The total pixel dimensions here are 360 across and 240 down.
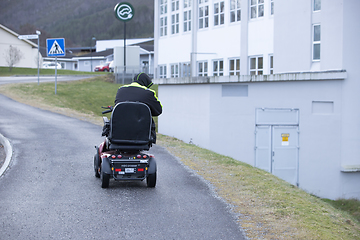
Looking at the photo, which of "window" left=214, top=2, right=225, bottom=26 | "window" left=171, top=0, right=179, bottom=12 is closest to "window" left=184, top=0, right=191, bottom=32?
"window" left=171, top=0, right=179, bottom=12

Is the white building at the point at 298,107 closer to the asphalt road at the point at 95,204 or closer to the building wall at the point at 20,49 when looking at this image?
the asphalt road at the point at 95,204

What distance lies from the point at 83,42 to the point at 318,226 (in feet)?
620

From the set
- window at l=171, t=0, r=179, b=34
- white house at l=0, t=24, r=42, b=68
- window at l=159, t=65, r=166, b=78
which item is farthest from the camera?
white house at l=0, t=24, r=42, b=68

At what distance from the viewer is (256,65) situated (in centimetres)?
2675

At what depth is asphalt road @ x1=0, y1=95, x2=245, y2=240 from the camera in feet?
18.5

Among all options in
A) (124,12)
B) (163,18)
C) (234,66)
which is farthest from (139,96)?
(124,12)

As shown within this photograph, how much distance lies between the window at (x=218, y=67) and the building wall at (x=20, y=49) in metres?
40.6

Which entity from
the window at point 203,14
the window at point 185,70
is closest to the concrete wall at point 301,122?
the window at point 185,70

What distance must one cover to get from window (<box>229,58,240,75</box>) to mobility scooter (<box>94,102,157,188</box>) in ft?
68.6

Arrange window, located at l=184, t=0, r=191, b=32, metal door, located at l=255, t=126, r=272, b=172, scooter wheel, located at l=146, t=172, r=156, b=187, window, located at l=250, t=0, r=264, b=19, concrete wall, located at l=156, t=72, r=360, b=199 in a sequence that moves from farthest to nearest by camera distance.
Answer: window, located at l=184, t=0, r=191, b=32 → window, located at l=250, t=0, r=264, b=19 → metal door, located at l=255, t=126, r=272, b=172 → concrete wall, located at l=156, t=72, r=360, b=199 → scooter wheel, located at l=146, t=172, r=156, b=187

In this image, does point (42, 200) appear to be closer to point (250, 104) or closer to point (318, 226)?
point (318, 226)

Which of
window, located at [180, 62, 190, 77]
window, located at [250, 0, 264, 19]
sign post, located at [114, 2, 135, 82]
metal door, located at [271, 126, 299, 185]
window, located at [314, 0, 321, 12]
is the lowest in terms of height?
metal door, located at [271, 126, 299, 185]

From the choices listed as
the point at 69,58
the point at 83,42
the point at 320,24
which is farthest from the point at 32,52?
the point at 83,42

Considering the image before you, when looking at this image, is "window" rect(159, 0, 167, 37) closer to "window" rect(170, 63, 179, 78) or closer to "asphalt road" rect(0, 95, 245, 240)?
"window" rect(170, 63, 179, 78)
